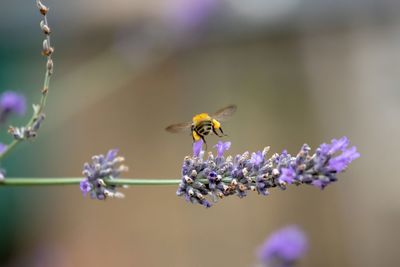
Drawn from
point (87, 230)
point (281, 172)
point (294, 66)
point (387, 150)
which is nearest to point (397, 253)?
point (387, 150)

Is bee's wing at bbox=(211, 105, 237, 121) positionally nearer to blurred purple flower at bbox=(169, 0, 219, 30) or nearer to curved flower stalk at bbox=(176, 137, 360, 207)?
curved flower stalk at bbox=(176, 137, 360, 207)

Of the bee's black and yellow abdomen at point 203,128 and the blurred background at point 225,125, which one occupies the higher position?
the blurred background at point 225,125

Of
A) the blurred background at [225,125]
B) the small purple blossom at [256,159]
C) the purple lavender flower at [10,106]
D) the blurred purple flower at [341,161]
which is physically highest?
the blurred background at [225,125]

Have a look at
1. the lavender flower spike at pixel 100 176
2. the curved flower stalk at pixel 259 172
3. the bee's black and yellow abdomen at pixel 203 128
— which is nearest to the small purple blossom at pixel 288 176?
the curved flower stalk at pixel 259 172

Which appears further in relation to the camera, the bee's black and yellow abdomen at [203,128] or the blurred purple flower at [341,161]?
the bee's black and yellow abdomen at [203,128]

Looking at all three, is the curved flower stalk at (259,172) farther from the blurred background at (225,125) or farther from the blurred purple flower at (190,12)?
the blurred background at (225,125)

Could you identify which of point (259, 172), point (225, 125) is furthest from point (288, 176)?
point (225, 125)

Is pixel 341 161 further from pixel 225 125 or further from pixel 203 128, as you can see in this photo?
pixel 225 125

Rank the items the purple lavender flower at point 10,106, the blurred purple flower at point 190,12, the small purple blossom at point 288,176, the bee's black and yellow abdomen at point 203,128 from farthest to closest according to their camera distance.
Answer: the blurred purple flower at point 190,12, the purple lavender flower at point 10,106, the bee's black and yellow abdomen at point 203,128, the small purple blossom at point 288,176

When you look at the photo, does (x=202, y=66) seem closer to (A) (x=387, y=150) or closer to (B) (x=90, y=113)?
(B) (x=90, y=113)

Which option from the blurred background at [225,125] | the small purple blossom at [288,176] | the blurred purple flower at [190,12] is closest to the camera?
the small purple blossom at [288,176]
